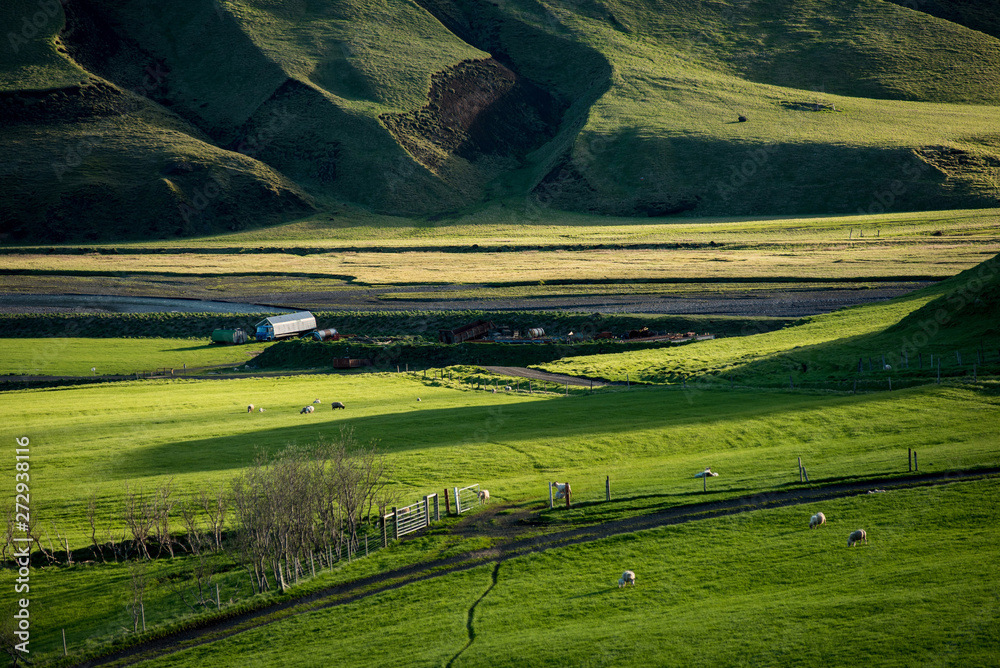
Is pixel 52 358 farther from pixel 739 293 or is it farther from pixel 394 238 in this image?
pixel 394 238

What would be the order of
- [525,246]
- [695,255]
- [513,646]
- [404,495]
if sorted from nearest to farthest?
[513,646], [404,495], [695,255], [525,246]

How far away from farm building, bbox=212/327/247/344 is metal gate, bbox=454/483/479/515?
188ft

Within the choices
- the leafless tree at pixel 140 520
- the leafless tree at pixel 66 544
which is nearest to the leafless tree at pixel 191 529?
the leafless tree at pixel 140 520

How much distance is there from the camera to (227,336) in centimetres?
8612

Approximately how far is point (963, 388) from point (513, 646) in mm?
33496

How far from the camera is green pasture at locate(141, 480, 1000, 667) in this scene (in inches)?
752

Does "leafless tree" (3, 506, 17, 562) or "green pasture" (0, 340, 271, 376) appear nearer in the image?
"leafless tree" (3, 506, 17, 562)

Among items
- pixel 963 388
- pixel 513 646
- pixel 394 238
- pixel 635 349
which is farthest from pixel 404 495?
pixel 394 238

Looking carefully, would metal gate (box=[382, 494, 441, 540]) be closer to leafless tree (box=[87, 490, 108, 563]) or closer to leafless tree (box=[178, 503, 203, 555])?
leafless tree (box=[178, 503, 203, 555])

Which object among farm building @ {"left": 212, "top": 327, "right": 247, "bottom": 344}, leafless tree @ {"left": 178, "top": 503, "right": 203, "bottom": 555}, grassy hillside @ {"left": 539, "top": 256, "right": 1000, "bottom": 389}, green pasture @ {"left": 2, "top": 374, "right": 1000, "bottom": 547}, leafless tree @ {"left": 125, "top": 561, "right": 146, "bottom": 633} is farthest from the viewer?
farm building @ {"left": 212, "top": 327, "right": 247, "bottom": 344}

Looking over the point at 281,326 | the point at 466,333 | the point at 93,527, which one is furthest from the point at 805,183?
the point at 93,527

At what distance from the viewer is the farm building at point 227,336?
3383 inches

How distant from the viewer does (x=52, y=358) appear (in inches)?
3049

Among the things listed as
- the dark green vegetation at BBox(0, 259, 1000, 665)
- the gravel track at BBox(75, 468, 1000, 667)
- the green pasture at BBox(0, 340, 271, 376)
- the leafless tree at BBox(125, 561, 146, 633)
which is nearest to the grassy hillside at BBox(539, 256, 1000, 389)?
the dark green vegetation at BBox(0, 259, 1000, 665)
